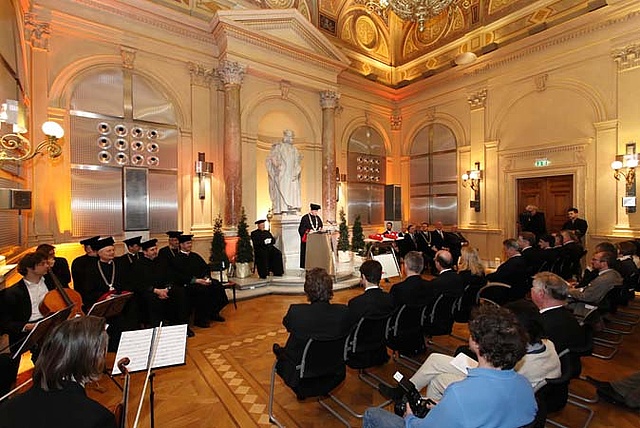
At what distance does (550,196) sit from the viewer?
8.82 meters

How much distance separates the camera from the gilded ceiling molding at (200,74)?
8.13m

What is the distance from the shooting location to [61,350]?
1.34 metres

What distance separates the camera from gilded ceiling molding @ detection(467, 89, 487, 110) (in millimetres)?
10008

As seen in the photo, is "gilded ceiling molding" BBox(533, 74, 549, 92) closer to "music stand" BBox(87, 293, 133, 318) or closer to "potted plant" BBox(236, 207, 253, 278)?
"potted plant" BBox(236, 207, 253, 278)

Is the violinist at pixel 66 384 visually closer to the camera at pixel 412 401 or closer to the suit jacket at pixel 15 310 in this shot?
the camera at pixel 412 401

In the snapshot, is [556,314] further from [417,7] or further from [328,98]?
[328,98]

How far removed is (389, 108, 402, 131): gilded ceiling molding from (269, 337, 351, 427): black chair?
11440mm

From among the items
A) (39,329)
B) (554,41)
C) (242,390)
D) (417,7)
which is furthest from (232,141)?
(554,41)

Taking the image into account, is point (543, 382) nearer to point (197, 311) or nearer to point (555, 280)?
point (555, 280)

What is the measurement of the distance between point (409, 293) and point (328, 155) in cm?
752

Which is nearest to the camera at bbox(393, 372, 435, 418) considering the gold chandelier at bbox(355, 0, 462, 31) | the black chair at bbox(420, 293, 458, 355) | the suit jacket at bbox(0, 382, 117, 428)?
the suit jacket at bbox(0, 382, 117, 428)

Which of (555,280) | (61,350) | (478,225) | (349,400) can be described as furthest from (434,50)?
(61,350)

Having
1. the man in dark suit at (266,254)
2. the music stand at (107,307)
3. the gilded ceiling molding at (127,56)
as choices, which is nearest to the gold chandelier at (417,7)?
the gilded ceiling molding at (127,56)

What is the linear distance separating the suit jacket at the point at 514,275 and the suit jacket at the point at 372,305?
7.98ft
